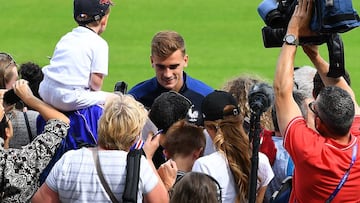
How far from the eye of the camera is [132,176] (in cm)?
516

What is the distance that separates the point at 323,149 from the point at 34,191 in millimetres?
1981

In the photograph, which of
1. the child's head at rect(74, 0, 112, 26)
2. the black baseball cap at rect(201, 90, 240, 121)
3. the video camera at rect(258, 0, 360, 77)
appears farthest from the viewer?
the child's head at rect(74, 0, 112, 26)

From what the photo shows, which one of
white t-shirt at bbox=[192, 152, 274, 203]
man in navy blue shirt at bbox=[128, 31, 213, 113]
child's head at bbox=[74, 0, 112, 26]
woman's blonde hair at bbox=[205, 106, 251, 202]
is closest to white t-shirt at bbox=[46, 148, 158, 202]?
white t-shirt at bbox=[192, 152, 274, 203]

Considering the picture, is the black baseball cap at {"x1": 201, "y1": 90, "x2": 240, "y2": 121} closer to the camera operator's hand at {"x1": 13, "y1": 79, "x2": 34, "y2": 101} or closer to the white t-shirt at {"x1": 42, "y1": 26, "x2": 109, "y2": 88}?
the white t-shirt at {"x1": 42, "y1": 26, "x2": 109, "y2": 88}

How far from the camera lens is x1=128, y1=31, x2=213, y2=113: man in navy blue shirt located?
Answer: 25.1 ft

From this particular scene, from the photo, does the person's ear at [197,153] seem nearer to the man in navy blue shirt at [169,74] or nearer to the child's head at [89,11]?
the child's head at [89,11]

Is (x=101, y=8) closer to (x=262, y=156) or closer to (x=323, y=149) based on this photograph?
(x=262, y=156)

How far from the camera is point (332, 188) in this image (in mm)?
5168

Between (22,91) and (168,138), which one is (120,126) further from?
(22,91)

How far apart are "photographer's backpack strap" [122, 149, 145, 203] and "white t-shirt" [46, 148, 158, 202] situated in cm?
5

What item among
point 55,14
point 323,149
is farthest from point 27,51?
point 323,149

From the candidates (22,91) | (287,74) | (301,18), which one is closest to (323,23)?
(301,18)

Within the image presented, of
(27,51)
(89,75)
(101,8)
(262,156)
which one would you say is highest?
(101,8)

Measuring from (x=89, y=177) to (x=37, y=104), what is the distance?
1.25 m
